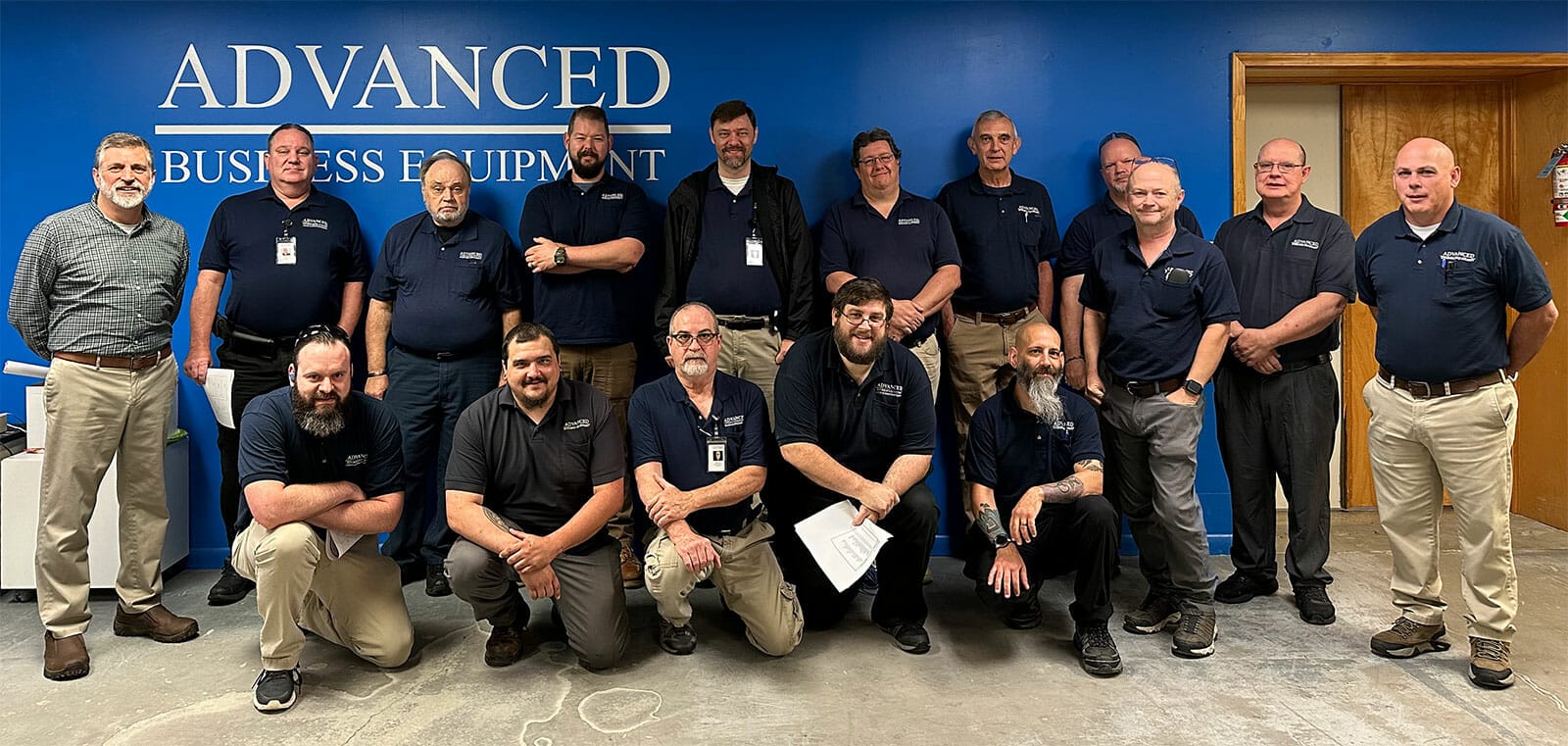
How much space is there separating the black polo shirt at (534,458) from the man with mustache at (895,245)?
1303mm

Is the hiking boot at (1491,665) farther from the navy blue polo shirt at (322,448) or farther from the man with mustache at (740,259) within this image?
the navy blue polo shirt at (322,448)

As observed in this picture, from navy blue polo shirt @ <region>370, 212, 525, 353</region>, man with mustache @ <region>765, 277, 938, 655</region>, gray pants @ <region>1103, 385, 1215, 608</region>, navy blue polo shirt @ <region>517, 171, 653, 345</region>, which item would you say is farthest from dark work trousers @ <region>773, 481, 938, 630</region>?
navy blue polo shirt @ <region>370, 212, 525, 353</region>

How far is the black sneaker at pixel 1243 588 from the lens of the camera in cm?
407

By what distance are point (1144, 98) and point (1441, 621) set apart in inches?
98.1

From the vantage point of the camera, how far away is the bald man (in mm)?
3281

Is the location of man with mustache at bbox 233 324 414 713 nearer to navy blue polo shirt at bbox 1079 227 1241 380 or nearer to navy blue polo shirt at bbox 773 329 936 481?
navy blue polo shirt at bbox 773 329 936 481

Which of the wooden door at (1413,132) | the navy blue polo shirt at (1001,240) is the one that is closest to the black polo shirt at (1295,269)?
the navy blue polo shirt at (1001,240)

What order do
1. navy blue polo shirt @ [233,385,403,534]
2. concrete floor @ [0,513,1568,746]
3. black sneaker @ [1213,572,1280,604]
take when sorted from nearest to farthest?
1. concrete floor @ [0,513,1568,746]
2. navy blue polo shirt @ [233,385,403,534]
3. black sneaker @ [1213,572,1280,604]

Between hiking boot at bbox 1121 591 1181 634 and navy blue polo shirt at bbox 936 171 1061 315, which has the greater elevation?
navy blue polo shirt at bbox 936 171 1061 315

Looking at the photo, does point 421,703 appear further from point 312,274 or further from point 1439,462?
point 1439,462

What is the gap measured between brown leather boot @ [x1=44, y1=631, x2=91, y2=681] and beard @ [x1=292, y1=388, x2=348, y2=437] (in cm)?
112

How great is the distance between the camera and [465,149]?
15.5 ft

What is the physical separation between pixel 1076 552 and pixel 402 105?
3390 millimetres

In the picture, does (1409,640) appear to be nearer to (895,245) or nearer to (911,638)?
(911,638)
